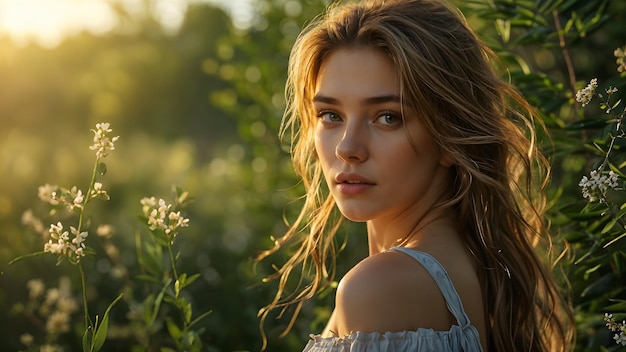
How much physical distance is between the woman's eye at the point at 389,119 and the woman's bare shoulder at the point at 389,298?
379mm

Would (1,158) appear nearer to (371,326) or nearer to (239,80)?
(239,80)

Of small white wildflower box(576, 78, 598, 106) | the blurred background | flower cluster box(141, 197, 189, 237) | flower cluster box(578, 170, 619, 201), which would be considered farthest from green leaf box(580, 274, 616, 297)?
flower cluster box(141, 197, 189, 237)

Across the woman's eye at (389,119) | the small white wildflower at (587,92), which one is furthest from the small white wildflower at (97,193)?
the small white wildflower at (587,92)

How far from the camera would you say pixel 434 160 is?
227 centimetres

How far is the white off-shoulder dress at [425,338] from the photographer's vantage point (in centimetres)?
188

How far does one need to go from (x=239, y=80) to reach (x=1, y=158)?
198 cm

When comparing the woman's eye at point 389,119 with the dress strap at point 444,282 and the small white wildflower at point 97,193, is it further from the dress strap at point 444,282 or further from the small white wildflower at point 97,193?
the small white wildflower at point 97,193

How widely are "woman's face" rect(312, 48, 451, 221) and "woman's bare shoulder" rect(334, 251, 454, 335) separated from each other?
260mm

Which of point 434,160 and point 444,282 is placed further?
point 434,160

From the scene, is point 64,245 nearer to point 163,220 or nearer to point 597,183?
point 163,220

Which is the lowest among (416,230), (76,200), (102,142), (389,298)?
(389,298)

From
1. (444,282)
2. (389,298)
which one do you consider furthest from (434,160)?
(389,298)

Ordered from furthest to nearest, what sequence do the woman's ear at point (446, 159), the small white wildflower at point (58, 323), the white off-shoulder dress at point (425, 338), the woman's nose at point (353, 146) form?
the small white wildflower at point (58, 323), the woman's ear at point (446, 159), the woman's nose at point (353, 146), the white off-shoulder dress at point (425, 338)

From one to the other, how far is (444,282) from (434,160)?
410 millimetres
